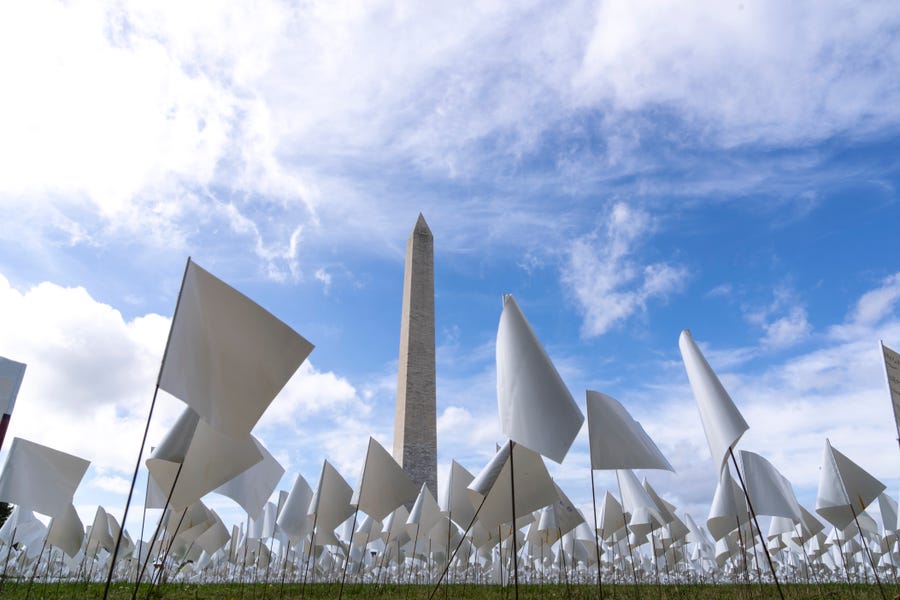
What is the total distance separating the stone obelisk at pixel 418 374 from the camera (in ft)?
66.9

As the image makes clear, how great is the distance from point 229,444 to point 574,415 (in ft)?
10.2

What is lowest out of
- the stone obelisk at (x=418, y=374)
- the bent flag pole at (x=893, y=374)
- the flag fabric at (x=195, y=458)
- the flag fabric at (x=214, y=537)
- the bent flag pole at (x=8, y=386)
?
the flag fabric at (x=195, y=458)

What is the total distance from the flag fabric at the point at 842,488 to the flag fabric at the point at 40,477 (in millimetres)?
10651

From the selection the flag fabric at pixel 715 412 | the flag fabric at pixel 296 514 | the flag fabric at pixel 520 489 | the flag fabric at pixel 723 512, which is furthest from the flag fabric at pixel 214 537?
Result: the flag fabric at pixel 715 412

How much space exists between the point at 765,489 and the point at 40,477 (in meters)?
10.8

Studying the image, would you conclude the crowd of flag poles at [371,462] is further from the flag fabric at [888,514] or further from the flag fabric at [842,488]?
the flag fabric at [888,514]

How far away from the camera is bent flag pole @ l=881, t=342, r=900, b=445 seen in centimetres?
709

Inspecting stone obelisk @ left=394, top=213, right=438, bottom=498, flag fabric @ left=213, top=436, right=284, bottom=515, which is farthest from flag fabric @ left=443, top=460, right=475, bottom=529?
stone obelisk @ left=394, top=213, right=438, bottom=498

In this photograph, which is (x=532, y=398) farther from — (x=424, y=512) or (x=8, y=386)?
(x=424, y=512)

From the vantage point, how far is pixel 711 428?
575cm

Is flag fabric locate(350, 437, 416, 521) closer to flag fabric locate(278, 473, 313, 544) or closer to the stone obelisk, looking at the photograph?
flag fabric locate(278, 473, 313, 544)

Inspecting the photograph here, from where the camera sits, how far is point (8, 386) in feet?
19.6

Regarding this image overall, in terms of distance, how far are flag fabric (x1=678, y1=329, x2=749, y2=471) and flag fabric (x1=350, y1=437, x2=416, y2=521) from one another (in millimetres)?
4629

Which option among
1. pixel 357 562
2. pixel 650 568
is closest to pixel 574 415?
pixel 357 562
